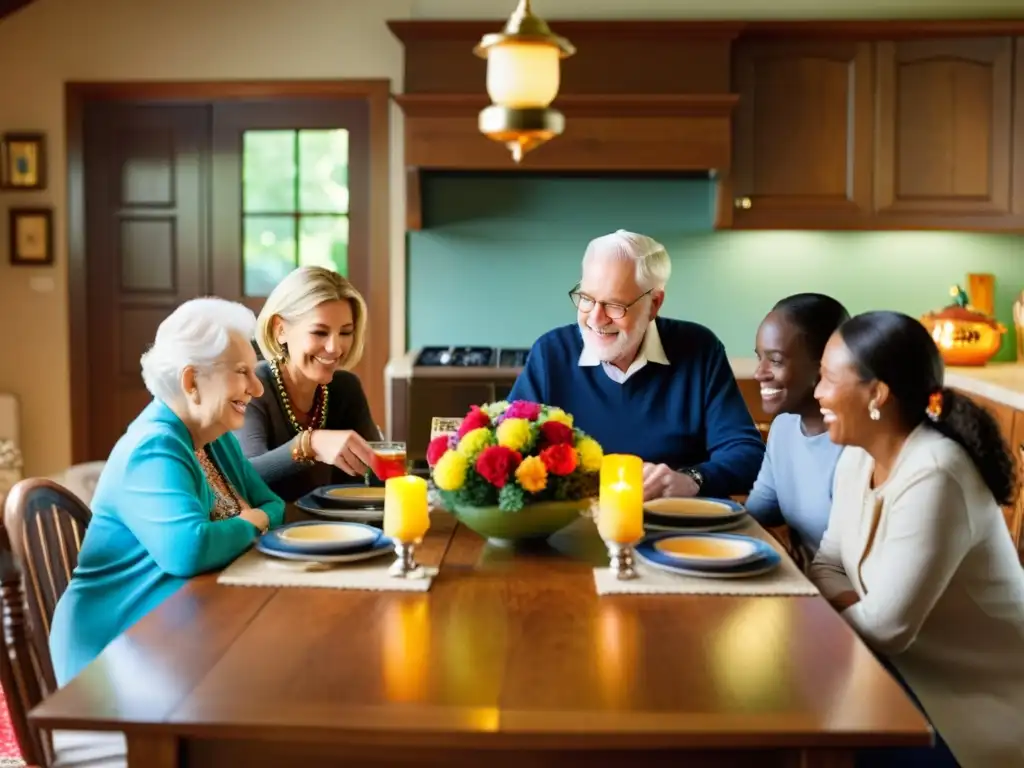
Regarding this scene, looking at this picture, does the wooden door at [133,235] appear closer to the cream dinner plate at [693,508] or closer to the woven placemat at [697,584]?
the cream dinner plate at [693,508]

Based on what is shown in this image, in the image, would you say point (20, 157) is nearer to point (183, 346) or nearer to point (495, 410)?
point (183, 346)

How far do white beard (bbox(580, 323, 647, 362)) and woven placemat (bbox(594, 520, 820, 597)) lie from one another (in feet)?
2.89

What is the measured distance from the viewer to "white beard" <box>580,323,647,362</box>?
2.82 meters

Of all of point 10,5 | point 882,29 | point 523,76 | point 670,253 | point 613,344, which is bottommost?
point 613,344

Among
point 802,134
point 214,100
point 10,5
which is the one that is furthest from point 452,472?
point 10,5

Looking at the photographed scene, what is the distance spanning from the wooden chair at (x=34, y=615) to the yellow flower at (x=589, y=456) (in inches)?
34.1

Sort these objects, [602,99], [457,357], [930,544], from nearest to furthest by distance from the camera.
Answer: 1. [930,544]
2. [602,99]
3. [457,357]

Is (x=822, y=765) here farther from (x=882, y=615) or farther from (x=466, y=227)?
(x=466, y=227)

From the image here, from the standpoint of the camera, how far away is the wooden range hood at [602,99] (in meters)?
4.55

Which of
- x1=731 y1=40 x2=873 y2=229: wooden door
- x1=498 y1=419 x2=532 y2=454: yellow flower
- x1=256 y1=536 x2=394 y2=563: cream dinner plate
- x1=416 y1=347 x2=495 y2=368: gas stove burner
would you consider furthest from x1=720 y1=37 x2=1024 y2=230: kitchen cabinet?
x1=256 y1=536 x2=394 y2=563: cream dinner plate

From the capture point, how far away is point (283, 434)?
287 centimetres

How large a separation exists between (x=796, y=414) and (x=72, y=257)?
3647 millimetres

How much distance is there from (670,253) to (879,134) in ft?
3.05

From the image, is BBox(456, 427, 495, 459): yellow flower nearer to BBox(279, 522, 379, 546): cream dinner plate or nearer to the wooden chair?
BBox(279, 522, 379, 546): cream dinner plate
